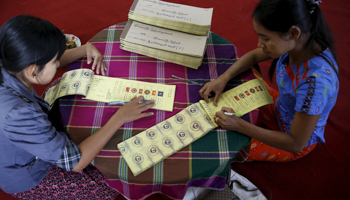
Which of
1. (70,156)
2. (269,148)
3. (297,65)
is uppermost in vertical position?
(297,65)

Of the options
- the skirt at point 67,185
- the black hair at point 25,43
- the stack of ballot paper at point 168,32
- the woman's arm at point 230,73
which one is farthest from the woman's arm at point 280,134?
the black hair at point 25,43

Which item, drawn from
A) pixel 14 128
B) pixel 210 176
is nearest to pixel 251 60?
pixel 210 176

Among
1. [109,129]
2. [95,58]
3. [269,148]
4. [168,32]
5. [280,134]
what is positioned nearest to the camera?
[109,129]

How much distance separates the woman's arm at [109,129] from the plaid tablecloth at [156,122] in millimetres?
26

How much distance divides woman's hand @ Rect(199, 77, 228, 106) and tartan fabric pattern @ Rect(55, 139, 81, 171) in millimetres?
546

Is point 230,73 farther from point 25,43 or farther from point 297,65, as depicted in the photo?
point 25,43

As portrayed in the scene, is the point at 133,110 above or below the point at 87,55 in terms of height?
below

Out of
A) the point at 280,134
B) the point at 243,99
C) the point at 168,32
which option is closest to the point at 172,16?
the point at 168,32

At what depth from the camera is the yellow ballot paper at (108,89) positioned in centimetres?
106

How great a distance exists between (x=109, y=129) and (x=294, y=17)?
0.81 meters

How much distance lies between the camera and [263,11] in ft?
3.15

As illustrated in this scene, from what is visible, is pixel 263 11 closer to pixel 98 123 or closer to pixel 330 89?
pixel 330 89

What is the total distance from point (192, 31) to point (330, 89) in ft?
2.19

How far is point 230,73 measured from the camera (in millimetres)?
1137
